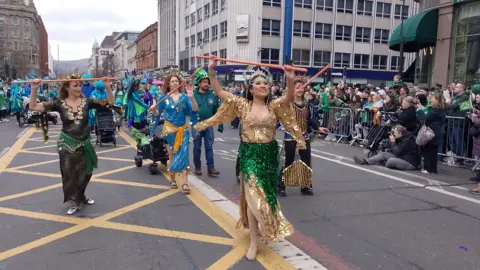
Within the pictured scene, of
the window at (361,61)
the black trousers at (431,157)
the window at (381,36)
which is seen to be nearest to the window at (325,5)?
the window at (361,61)

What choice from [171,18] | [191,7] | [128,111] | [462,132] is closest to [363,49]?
[191,7]

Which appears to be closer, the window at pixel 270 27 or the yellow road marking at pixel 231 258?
the yellow road marking at pixel 231 258

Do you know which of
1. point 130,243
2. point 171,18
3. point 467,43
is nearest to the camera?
point 130,243

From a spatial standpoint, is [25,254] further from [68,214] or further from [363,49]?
[363,49]

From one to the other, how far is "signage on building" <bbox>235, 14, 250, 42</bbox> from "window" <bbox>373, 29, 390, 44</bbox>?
1619 centimetres

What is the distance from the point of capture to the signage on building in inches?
1636

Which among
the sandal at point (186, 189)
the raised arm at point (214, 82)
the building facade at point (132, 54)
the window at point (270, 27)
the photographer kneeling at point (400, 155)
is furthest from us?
the building facade at point (132, 54)

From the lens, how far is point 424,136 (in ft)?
27.7

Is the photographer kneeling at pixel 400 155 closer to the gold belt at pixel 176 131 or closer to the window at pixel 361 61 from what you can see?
the gold belt at pixel 176 131

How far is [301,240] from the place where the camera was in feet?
14.8

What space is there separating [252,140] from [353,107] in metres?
9.51

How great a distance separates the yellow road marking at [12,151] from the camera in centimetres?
868

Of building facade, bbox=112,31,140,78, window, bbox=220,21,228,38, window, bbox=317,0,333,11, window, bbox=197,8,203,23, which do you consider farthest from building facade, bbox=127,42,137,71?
window, bbox=317,0,333,11

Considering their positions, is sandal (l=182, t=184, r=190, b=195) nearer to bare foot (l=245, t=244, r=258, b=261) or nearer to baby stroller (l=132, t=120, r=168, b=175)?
baby stroller (l=132, t=120, r=168, b=175)
